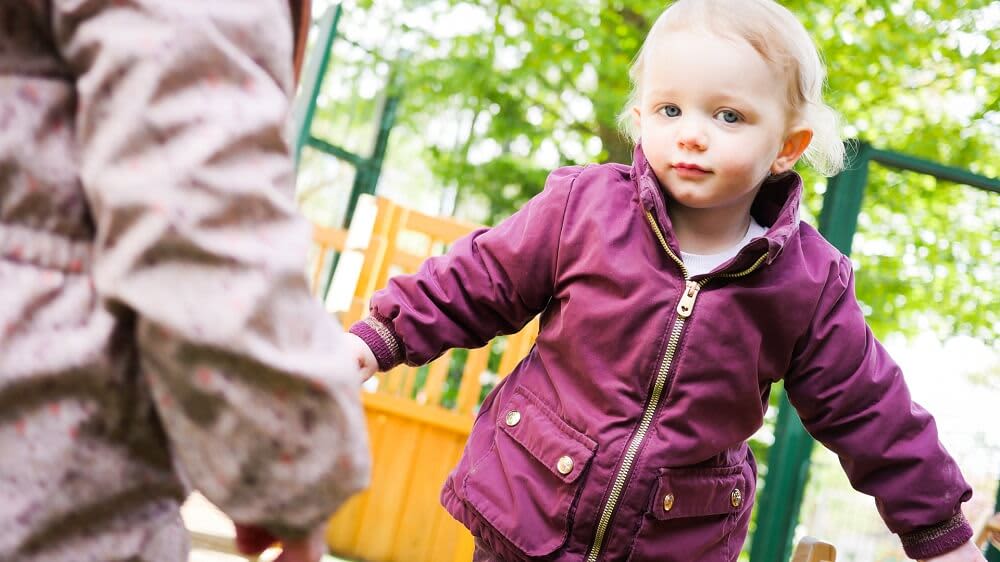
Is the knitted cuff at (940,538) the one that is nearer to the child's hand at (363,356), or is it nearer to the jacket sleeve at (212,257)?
the child's hand at (363,356)

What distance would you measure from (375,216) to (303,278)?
3645mm

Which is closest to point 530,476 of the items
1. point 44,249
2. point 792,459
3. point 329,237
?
point 44,249

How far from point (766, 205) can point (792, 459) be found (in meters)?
1.95

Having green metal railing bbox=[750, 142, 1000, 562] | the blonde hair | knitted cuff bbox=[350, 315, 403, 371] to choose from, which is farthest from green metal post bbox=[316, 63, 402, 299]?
knitted cuff bbox=[350, 315, 403, 371]

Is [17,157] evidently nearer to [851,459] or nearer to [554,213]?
[554,213]

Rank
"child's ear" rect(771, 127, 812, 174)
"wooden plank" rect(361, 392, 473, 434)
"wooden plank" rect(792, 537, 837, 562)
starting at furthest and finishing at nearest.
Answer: "wooden plank" rect(361, 392, 473, 434)
"wooden plank" rect(792, 537, 837, 562)
"child's ear" rect(771, 127, 812, 174)

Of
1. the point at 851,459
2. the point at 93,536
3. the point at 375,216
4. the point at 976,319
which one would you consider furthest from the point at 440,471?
the point at 93,536

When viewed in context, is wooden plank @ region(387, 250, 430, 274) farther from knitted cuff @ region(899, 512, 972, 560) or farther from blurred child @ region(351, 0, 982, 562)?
knitted cuff @ region(899, 512, 972, 560)

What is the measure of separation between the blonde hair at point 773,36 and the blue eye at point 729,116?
0.12 meters

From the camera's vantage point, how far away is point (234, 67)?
776 millimetres

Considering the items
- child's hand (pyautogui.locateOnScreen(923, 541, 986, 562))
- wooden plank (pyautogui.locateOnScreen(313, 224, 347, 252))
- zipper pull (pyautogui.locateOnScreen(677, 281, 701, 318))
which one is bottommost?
wooden plank (pyautogui.locateOnScreen(313, 224, 347, 252))

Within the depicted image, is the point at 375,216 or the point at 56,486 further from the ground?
the point at 56,486

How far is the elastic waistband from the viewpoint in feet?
2.52

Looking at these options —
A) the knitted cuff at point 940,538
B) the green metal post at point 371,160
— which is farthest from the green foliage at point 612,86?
the knitted cuff at point 940,538
